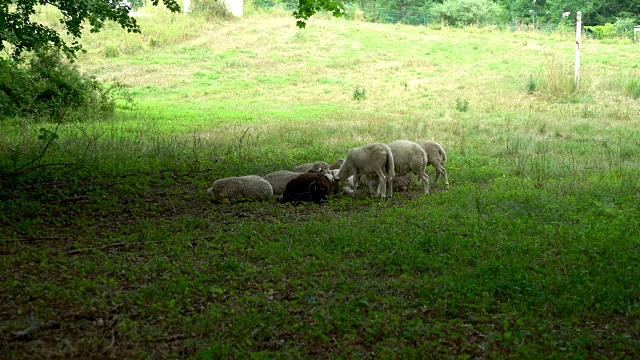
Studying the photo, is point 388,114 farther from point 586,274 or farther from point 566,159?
point 586,274

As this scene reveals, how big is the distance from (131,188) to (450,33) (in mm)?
35573

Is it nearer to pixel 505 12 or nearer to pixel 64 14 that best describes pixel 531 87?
pixel 64 14

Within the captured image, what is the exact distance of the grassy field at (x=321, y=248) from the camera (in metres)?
5.14

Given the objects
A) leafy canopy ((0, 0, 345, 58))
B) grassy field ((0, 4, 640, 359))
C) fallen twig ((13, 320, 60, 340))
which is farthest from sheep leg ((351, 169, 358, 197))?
fallen twig ((13, 320, 60, 340))

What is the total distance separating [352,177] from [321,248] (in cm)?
423

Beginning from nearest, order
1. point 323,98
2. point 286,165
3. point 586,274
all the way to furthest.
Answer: point 586,274, point 286,165, point 323,98

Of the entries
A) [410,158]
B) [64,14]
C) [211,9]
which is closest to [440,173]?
[410,158]

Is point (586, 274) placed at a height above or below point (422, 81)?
below

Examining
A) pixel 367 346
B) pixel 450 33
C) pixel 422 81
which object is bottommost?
pixel 367 346

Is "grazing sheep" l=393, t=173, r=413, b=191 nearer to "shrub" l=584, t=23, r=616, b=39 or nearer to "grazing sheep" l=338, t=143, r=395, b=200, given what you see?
"grazing sheep" l=338, t=143, r=395, b=200

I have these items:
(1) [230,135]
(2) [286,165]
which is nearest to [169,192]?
(2) [286,165]

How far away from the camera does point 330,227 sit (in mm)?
8375

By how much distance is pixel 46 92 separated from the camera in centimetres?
1822

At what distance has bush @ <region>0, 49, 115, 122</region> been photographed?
17.0 m
